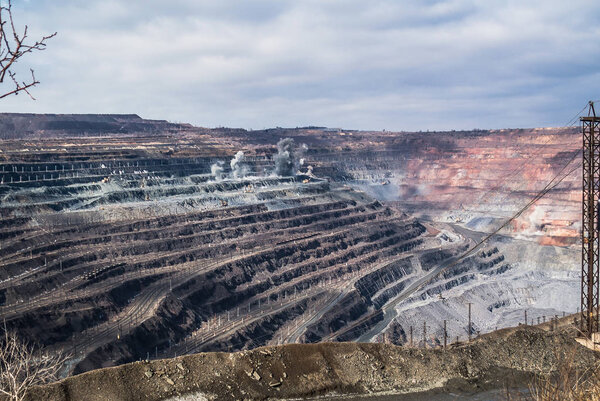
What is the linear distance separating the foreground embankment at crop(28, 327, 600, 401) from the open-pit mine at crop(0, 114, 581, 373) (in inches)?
1268

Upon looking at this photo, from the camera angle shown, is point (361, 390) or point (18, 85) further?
point (361, 390)

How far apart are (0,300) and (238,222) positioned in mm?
46896

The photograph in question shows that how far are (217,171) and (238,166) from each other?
301 inches

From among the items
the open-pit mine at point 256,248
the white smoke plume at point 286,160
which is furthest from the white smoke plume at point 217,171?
the white smoke plume at point 286,160

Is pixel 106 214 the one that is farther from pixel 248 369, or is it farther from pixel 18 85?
pixel 18 85

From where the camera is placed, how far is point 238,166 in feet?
479

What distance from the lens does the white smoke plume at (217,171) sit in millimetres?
136375

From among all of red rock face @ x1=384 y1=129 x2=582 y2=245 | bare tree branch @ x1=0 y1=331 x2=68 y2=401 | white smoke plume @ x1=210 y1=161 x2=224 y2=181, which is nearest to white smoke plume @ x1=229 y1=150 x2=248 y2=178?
white smoke plume @ x1=210 y1=161 x2=224 y2=181

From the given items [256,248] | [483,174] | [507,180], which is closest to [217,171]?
[256,248]

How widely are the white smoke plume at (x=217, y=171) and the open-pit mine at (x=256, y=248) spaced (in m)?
0.46

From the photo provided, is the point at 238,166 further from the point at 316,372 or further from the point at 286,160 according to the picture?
the point at 316,372

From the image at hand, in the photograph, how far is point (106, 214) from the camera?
321 feet

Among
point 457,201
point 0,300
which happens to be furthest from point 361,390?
point 457,201

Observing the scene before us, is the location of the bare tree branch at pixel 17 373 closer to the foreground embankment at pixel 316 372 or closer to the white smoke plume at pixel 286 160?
the foreground embankment at pixel 316 372
